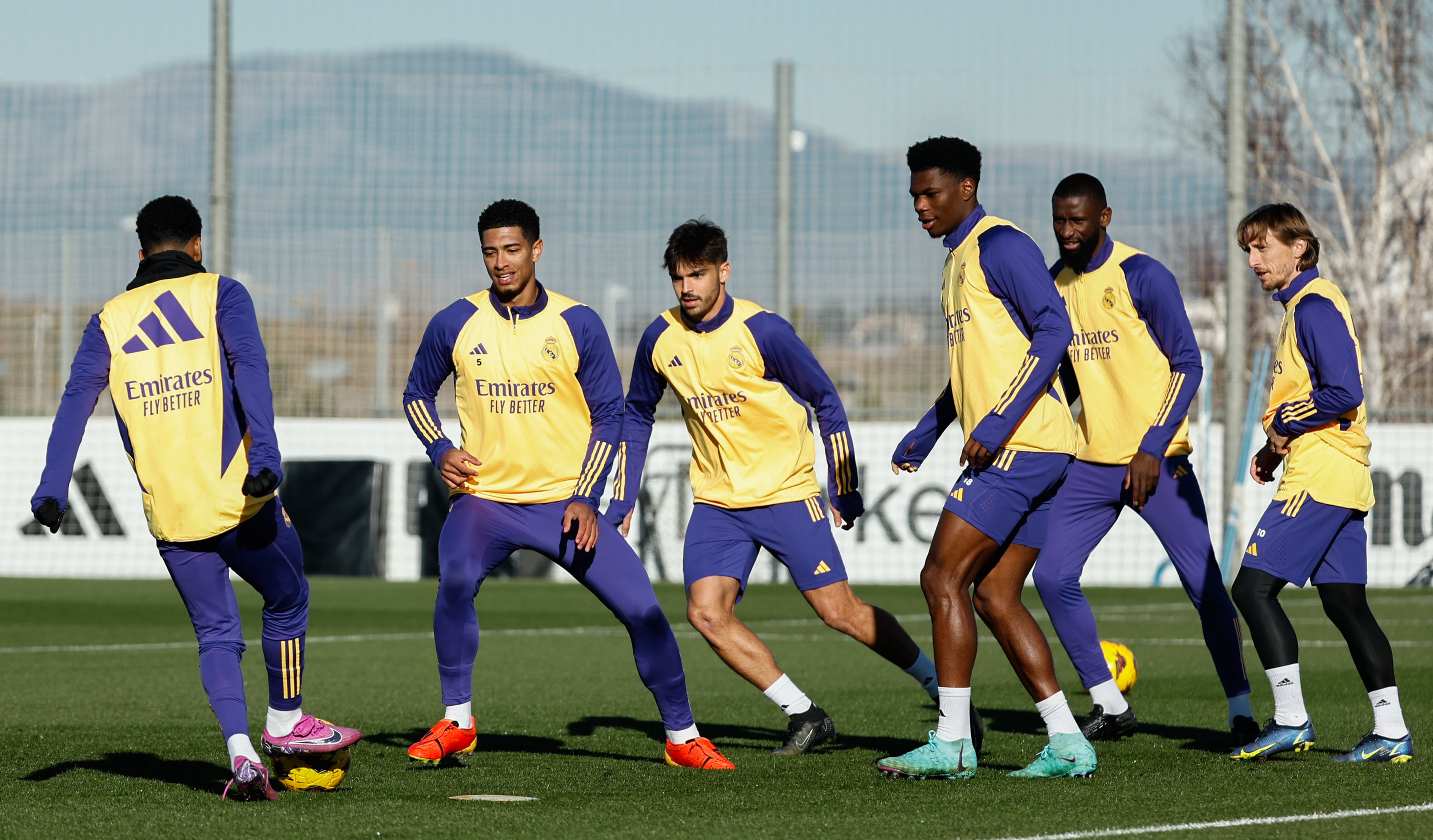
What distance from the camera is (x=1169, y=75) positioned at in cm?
1992

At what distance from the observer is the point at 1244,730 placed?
7.18 m

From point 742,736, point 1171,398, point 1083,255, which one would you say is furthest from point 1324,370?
point 742,736

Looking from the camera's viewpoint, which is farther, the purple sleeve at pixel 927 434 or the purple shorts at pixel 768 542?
the purple shorts at pixel 768 542

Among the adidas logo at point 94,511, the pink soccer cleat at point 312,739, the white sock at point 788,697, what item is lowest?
the adidas logo at point 94,511

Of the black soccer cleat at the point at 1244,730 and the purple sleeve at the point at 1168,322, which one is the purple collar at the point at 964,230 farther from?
the black soccer cleat at the point at 1244,730

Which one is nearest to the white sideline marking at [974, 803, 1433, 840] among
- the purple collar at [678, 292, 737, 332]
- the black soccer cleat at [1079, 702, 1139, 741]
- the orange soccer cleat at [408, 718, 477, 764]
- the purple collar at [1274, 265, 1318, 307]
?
the black soccer cleat at [1079, 702, 1139, 741]

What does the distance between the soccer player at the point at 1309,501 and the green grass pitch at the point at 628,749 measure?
28 cm

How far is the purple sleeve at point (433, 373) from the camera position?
700 centimetres

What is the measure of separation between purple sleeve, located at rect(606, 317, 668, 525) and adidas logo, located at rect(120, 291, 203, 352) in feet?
6.31

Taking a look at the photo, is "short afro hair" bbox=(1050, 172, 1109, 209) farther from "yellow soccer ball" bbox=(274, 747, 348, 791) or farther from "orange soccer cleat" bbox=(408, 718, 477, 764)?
"yellow soccer ball" bbox=(274, 747, 348, 791)

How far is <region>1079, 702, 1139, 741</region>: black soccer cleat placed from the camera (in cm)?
748

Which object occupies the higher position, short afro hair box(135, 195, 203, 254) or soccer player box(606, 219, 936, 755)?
short afro hair box(135, 195, 203, 254)

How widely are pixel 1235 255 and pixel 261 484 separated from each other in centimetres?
1388

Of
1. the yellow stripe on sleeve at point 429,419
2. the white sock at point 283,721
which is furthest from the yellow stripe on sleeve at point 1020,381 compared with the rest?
the white sock at point 283,721
